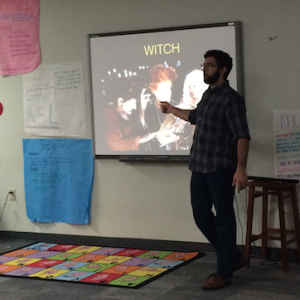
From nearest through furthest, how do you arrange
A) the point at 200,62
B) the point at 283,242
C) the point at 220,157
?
the point at 220,157, the point at 283,242, the point at 200,62

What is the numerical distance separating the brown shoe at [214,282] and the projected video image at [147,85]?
115 cm

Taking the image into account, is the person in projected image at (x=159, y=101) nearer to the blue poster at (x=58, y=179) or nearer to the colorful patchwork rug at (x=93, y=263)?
the blue poster at (x=58, y=179)

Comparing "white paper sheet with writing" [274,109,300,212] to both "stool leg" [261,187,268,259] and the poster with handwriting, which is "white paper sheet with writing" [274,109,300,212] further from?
"stool leg" [261,187,268,259]

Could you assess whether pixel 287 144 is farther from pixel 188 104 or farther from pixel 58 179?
pixel 58 179

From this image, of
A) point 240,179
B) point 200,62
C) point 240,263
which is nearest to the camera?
point 240,179

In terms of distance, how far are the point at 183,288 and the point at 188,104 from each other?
140cm

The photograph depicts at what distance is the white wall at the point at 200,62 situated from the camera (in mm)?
3631

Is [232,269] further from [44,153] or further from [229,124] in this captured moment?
[44,153]

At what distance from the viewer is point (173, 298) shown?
2.94 metres

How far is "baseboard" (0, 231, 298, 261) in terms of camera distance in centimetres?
372

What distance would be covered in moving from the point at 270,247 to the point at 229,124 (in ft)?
3.93

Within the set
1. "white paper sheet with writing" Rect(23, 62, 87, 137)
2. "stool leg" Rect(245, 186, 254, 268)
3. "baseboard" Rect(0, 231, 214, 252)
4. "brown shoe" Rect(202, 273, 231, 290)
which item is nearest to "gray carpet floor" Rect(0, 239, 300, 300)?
"brown shoe" Rect(202, 273, 231, 290)

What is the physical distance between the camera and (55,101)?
4.43m

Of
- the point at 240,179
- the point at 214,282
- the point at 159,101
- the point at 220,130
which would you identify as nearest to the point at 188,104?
the point at 159,101
